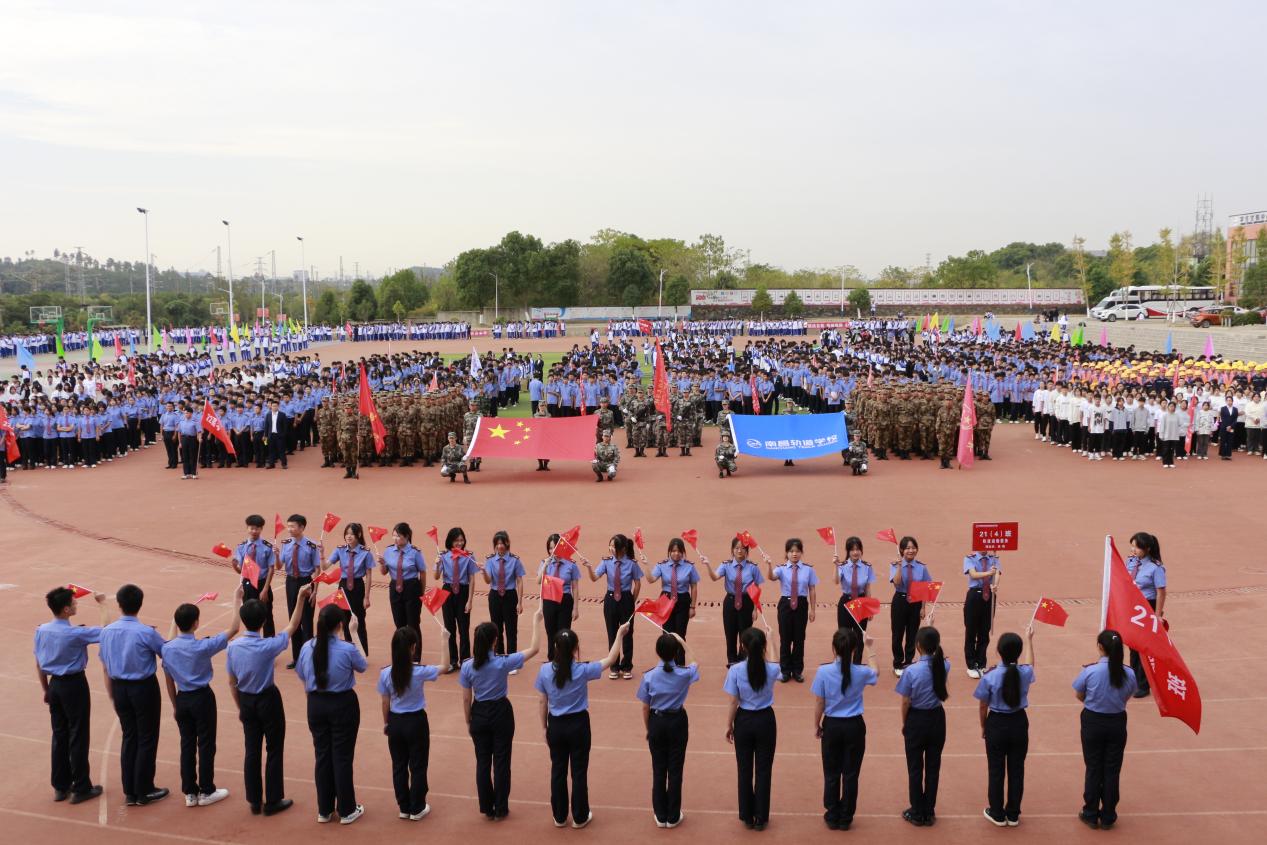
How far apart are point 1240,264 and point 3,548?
72218mm

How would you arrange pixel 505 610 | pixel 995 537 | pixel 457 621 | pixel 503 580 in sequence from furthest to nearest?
pixel 457 621
pixel 505 610
pixel 503 580
pixel 995 537

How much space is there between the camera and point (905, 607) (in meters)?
8.74

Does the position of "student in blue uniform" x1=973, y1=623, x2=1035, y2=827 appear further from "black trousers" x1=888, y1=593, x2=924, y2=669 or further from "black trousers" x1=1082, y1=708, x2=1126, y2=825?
"black trousers" x1=888, y1=593, x2=924, y2=669

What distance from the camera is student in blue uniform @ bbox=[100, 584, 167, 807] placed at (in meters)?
6.43

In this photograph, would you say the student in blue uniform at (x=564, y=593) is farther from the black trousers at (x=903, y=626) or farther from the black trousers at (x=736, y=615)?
the black trousers at (x=903, y=626)

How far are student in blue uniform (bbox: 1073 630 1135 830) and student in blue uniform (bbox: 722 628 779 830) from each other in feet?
6.06

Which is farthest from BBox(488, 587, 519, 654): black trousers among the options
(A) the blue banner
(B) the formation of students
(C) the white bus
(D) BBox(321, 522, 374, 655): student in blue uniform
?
(C) the white bus

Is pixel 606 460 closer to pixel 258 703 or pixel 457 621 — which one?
pixel 457 621

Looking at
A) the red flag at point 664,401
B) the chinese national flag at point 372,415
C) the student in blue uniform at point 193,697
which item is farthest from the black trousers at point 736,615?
the red flag at point 664,401

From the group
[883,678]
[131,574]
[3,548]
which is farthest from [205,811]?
[3,548]

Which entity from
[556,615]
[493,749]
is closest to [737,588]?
[556,615]

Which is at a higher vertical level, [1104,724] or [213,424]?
[213,424]

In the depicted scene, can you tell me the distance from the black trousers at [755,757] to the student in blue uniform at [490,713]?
133cm

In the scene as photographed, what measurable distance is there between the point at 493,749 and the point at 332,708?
101 cm
